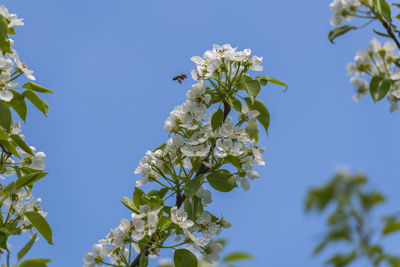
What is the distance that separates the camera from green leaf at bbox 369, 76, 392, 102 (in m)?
2.19

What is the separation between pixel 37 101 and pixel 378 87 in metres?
1.94

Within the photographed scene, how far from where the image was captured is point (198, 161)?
2709 mm

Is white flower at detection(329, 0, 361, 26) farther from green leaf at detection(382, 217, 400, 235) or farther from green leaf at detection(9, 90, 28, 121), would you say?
green leaf at detection(9, 90, 28, 121)

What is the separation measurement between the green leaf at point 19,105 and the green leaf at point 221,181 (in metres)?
1.22

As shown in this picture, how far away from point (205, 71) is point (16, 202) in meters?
1.46

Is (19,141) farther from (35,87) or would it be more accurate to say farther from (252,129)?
(252,129)

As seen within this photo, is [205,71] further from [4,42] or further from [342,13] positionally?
[4,42]

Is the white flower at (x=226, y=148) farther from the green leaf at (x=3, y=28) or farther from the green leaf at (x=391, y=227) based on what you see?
the green leaf at (x=3, y=28)

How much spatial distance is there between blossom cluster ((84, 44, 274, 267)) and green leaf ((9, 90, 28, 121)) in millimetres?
788

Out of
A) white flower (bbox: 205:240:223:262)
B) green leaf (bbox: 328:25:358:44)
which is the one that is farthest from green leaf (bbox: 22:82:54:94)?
green leaf (bbox: 328:25:358:44)

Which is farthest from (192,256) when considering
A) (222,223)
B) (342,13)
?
(342,13)

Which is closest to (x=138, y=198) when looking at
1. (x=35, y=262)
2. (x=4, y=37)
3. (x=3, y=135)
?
(x=35, y=262)

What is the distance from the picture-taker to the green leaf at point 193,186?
2.47 m

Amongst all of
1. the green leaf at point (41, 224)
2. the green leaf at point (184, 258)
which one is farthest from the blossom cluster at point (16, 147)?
the green leaf at point (184, 258)
